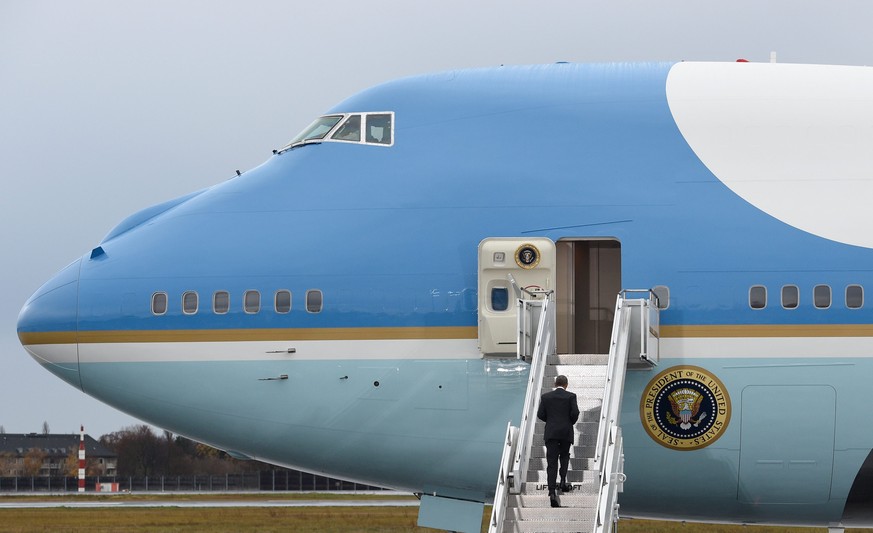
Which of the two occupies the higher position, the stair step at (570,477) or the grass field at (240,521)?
the stair step at (570,477)

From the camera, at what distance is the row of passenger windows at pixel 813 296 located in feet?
55.5

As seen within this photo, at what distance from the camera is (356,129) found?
61.8 ft

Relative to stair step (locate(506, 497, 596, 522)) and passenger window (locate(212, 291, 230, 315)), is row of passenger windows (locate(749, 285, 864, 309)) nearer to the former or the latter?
stair step (locate(506, 497, 596, 522))

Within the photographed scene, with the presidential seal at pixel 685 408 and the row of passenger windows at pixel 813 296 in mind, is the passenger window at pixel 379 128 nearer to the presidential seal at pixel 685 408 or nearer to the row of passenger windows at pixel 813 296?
the presidential seal at pixel 685 408

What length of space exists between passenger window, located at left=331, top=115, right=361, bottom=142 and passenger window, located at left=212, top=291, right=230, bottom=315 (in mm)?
2938

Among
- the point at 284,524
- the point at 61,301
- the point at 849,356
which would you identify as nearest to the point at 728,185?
the point at 849,356

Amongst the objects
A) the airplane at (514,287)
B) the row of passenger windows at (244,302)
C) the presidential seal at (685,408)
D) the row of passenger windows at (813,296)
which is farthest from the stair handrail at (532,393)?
the row of passenger windows at (244,302)

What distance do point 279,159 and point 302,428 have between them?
423cm

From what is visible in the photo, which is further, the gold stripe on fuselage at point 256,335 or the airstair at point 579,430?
the gold stripe on fuselage at point 256,335

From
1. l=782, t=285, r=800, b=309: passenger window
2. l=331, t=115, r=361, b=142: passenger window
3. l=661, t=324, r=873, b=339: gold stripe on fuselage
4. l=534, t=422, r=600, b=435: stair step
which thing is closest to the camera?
l=534, t=422, r=600, b=435: stair step

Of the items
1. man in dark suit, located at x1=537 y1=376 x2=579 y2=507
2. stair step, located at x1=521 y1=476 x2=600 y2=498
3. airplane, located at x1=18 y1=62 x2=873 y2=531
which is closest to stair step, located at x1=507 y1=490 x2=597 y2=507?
stair step, located at x1=521 y1=476 x2=600 y2=498

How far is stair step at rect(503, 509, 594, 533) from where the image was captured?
14.9 m

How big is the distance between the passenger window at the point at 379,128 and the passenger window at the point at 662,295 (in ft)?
14.9

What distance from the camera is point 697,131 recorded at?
1788 cm
